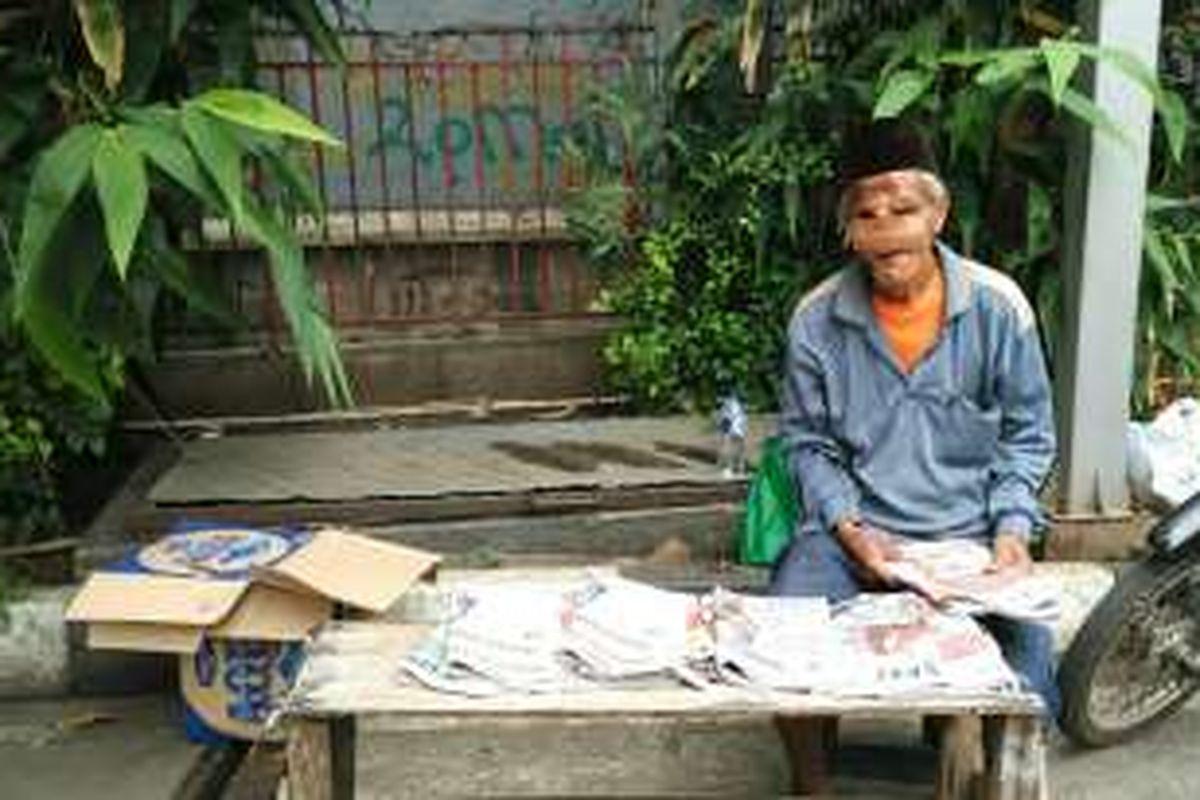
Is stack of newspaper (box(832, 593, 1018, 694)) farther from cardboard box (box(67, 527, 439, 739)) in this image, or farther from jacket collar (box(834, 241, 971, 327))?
cardboard box (box(67, 527, 439, 739))

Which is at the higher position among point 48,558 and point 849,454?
point 849,454

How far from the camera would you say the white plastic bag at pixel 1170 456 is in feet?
13.8

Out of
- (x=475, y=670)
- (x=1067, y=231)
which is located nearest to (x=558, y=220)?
(x=1067, y=231)

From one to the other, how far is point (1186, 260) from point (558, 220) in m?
2.26

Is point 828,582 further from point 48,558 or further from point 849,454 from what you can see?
point 48,558

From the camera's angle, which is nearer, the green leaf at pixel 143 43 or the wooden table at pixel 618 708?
the wooden table at pixel 618 708

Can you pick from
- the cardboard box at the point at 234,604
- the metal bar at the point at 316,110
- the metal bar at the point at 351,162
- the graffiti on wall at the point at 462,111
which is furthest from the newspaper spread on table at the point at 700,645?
the graffiti on wall at the point at 462,111

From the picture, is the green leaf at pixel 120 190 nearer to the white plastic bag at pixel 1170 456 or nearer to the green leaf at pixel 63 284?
the green leaf at pixel 63 284

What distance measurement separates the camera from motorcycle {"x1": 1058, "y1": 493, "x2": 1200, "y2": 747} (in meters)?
3.84

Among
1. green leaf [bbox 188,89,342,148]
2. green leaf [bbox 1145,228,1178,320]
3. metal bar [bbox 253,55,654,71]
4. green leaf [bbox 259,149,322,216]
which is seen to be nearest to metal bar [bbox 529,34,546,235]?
metal bar [bbox 253,55,654,71]

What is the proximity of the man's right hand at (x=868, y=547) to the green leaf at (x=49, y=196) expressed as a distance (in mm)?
1782

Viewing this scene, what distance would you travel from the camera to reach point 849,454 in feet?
12.0

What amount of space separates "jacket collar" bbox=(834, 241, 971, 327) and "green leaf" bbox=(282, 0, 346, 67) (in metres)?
1.56

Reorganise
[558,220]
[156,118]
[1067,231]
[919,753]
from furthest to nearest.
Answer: [558,220] → [1067,231] → [919,753] → [156,118]
